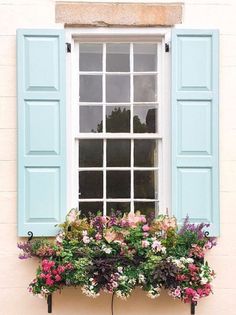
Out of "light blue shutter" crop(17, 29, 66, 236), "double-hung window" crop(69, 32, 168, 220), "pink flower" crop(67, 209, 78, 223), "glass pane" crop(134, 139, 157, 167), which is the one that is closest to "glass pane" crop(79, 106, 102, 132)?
"double-hung window" crop(69, 32, 168, 220)

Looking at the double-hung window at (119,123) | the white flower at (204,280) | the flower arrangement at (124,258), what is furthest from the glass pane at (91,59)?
the white flower at (204,280)

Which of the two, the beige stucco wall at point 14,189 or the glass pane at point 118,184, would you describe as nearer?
the beige stucco wall at point 14,189

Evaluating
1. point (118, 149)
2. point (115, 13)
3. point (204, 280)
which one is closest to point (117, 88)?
point (118, 149)

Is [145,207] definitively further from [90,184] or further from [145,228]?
[90,184]

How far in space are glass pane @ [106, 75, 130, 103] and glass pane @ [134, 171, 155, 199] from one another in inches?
27.6

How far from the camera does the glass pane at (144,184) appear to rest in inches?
195

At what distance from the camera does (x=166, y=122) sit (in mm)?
4852

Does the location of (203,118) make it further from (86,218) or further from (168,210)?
(86,218)

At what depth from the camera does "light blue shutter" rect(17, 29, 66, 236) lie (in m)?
4.67

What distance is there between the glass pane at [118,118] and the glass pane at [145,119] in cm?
8

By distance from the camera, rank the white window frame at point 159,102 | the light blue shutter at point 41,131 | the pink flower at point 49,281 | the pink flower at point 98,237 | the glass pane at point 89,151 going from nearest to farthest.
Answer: the pink flower at point 49,281 → the pink flower at point 98,237 → the light blue shutter at point 41,131 → the white window frame at point 159,102 → the glass pane at point 89,151

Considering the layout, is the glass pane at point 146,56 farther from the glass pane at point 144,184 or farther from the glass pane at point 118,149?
the glass pane at point 144,184

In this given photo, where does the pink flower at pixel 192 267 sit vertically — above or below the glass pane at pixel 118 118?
below

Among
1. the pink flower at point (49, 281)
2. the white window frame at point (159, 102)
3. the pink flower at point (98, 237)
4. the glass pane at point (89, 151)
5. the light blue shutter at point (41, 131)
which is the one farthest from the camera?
the glass pane at point (89, 151)
